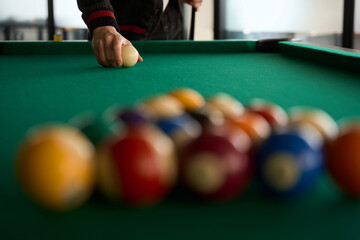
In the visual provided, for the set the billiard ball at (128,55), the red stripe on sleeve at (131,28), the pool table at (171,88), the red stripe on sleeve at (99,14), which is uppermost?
the red stripe on sleeve at (99,14)

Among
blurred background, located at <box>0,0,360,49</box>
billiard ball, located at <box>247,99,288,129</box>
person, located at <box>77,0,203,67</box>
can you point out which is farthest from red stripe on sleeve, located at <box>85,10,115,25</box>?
blurred background, located at <box>0,0,360,49</box>

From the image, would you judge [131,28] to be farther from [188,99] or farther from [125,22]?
[188,99]

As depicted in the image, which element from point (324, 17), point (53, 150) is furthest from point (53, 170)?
point (324, 17)

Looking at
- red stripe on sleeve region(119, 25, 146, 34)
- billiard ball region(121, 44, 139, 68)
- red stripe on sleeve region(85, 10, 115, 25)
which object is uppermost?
red stripe on sleeve region(85, 10, 115, 25)

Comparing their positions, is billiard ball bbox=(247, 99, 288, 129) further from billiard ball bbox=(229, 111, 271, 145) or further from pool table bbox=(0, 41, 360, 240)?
pool table bbox=(0, 41, 360, 240)

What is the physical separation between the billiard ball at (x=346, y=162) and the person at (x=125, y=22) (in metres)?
1.65

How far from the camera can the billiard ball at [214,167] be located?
69cm

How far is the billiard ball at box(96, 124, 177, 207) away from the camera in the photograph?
67 centimetres

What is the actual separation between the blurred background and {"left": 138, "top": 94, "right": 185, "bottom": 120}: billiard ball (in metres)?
5.08

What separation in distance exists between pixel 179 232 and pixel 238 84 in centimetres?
125

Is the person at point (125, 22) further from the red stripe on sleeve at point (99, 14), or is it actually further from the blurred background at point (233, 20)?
the blurred background at point (233, 20)

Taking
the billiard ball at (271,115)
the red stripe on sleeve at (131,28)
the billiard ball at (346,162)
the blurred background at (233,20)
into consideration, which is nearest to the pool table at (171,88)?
the billiard ball at (346,162)

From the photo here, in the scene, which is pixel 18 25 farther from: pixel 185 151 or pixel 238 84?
pixel 185 151

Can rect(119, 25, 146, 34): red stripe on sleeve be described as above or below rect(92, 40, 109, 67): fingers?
above
